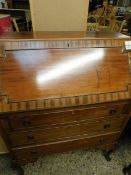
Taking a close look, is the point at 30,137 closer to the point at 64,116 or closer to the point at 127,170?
the point at 64,116

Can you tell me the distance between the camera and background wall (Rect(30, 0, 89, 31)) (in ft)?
3.87

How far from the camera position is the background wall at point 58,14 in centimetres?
118

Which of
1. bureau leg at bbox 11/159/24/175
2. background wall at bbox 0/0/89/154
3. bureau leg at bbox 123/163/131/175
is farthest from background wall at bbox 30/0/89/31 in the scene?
bureau leg at bbox 123/163/131/175

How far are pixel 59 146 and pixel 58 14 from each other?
1.07 m

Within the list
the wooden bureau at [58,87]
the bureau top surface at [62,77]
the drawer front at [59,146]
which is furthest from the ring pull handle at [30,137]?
the bureau top surface at [62,77]

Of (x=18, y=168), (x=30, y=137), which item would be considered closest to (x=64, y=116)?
(x=30, y=137)

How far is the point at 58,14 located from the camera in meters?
1.23

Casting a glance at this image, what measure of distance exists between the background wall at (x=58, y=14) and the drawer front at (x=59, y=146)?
95cm

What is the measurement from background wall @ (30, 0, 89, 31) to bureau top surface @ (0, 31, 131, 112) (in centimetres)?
41

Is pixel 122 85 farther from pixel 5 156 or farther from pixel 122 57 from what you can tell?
pixel 5 156

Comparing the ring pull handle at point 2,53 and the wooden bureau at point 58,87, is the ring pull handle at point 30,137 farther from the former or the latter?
the ring pull handle at point 2,53

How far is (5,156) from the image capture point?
1521 mm

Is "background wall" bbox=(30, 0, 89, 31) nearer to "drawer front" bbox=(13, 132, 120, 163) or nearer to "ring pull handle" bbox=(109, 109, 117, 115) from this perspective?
"ring pull handle" bbox=(109, 109, 117, 115)

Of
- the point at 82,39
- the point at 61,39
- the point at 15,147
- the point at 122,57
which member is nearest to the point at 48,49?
the point at 61,39
